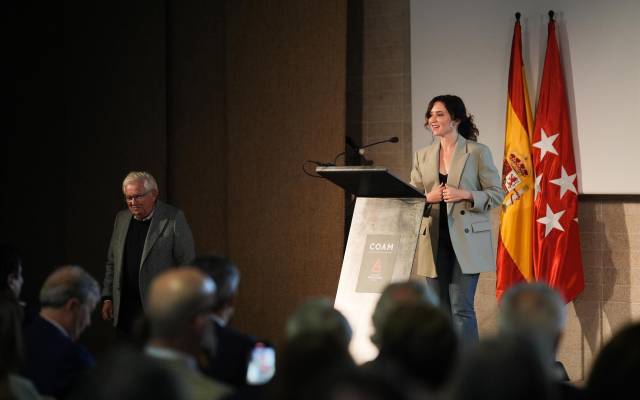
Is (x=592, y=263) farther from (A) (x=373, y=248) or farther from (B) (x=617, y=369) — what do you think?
(B) (x=617, y=369)

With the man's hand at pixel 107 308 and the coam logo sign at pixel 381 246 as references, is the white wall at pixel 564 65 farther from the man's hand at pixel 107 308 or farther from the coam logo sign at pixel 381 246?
the man's hand at pixel 107 308

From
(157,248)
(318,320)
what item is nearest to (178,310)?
(318,320)

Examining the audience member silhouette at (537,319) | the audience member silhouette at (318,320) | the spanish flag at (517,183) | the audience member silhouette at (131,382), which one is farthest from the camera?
the spanish flag at (517,183)

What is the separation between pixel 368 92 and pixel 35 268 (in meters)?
2.87

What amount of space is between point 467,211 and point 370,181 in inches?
25.3

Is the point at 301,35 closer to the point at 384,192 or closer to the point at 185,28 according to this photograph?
the point at 185,28

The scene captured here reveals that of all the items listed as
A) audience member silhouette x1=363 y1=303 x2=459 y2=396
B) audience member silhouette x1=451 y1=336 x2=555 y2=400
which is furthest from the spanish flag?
audience member silhouette x1=451 y1=336 x2=555 y2=400

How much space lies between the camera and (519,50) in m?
6.11

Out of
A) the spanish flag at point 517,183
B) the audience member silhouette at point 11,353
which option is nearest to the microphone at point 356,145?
the spanish flag at point 517,183

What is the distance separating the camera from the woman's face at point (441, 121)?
5.01 metres

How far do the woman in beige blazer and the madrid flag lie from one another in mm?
1112

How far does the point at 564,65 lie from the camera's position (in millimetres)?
6035

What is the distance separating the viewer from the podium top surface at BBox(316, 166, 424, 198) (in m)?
4.41

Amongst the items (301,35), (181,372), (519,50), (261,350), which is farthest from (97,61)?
(181,372)
